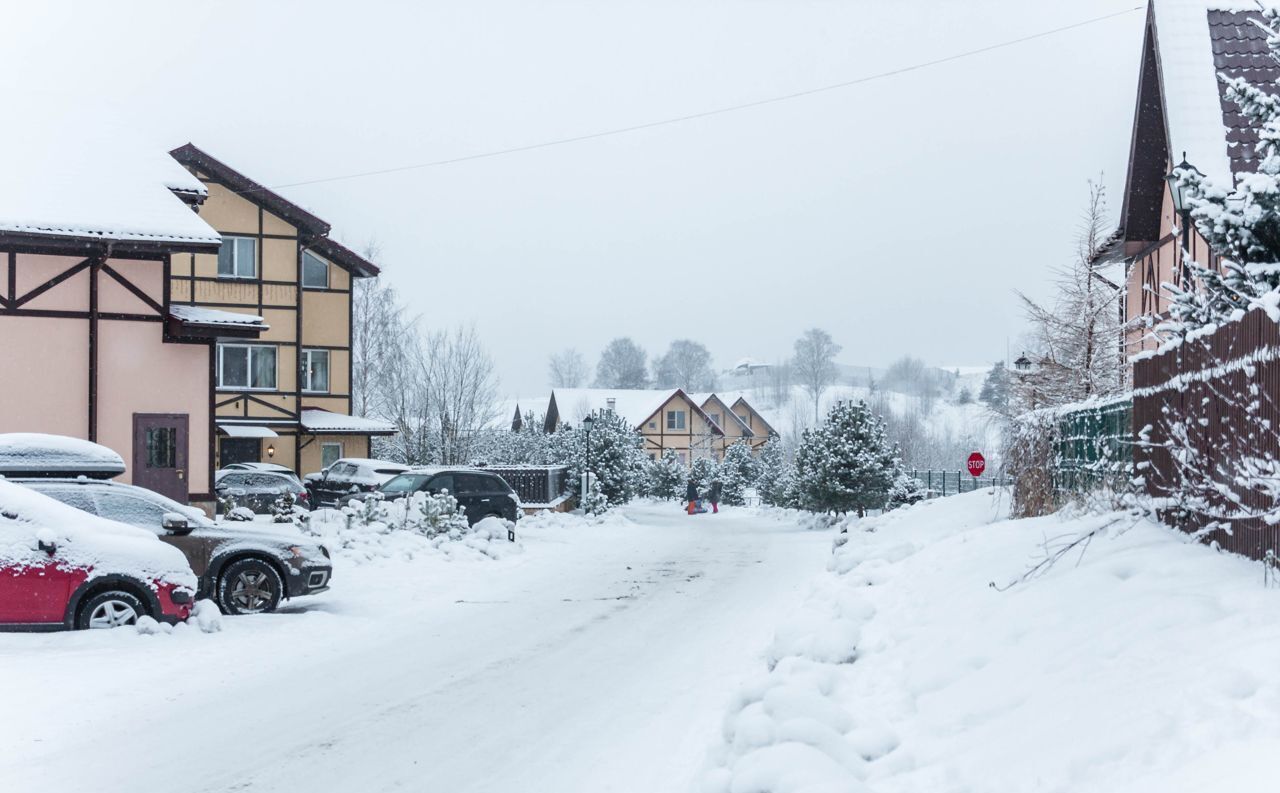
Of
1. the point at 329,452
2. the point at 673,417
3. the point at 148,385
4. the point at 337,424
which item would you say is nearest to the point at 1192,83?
the point at 148,385

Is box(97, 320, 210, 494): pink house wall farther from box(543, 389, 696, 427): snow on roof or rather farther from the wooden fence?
box(543, 389, 696, 427): snow on roof

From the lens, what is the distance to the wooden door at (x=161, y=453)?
2361 centimetres

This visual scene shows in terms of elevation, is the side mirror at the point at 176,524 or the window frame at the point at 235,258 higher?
the window frame at the point at 235,258

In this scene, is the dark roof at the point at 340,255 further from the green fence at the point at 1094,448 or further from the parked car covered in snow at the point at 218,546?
the green fence at the point at 1094,448

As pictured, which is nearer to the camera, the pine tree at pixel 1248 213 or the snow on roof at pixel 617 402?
the pine tree at pixel 1248 213

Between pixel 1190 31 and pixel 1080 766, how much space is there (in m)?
17.0

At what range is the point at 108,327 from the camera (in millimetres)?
23406

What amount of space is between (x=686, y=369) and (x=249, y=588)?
13542 cm

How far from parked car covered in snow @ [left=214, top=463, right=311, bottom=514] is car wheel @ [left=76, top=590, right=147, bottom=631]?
58.6ft

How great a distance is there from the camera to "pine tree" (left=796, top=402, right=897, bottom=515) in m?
35.9

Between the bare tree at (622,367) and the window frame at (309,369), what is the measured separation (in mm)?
98335

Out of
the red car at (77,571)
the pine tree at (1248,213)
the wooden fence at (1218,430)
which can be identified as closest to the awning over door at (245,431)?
the red car at (77,571)

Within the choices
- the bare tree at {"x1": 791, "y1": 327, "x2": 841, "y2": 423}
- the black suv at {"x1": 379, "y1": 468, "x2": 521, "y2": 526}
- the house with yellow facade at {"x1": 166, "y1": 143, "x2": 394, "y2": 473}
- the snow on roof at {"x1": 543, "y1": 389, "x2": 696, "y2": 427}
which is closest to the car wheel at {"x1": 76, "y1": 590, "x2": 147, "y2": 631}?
the black suv at {"x1": 379, "y1": 468, "x2": 521, "y2": 526}

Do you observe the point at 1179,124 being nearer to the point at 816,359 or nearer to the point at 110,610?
the point at 110,610
